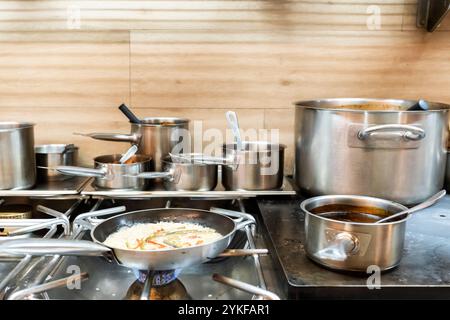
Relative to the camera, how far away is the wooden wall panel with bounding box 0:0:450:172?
1.27 m

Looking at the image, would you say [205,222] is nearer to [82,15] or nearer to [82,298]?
[82,298]

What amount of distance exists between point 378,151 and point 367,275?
36cm

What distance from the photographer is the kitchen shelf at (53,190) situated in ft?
3.41

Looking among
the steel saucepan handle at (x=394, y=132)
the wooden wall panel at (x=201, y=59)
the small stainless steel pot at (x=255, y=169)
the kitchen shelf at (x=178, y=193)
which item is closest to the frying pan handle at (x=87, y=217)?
the kitchen shelf at (x=178, y=193)

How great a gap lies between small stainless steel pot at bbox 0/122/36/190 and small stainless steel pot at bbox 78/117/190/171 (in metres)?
0.16

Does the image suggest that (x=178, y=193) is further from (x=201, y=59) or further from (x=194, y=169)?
(x=201, y=59)

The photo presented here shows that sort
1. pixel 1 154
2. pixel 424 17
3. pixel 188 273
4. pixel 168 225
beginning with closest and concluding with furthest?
pixel 188 273 < pixel 168 225 < pixel 1 154 < pixel 424 17

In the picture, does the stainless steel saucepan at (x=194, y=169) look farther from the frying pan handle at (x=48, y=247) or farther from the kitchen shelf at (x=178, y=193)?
the frying pan handle at (x=48, y=247)

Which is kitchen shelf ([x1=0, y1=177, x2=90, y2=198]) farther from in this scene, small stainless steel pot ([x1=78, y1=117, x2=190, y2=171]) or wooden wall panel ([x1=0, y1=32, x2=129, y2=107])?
wooden wall panel ([x1=0, y1=32, x2=129, y2=107])

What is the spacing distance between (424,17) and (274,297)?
1.04 metres

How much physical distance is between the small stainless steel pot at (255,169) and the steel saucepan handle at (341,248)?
39cm
